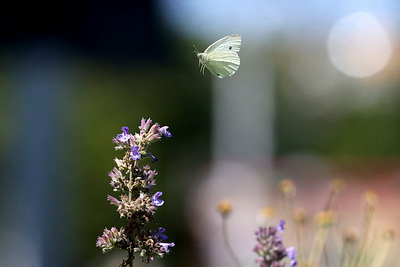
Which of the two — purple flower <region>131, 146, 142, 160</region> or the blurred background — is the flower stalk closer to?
purple flower <region>131, 146, 142, 160</region>

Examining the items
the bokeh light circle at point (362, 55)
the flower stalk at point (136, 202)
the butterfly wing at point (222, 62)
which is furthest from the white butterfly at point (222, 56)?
the bokeh light circle at point (362, 55)

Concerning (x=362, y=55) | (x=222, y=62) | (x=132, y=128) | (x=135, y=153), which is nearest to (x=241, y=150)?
(x=362, y=55)

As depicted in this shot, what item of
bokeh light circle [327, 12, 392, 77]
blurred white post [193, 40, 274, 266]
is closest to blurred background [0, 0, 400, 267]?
blurred white post [193, 40, 274, 266]

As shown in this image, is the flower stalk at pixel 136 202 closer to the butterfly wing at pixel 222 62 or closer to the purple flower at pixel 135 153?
the purple flower at pixel 135 153

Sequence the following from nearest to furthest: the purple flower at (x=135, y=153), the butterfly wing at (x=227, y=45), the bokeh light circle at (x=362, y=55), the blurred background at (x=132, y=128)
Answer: the purple flower at (x=135, y=153) < the butterfly wing at (x=227, y=45) < the blurred background at (x=132, y=128) < the bokeh light circle at (x=362, y=55)

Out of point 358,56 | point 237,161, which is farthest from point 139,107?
point 358,56

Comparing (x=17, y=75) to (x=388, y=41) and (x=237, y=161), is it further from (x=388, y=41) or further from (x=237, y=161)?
(x=388, y=41)

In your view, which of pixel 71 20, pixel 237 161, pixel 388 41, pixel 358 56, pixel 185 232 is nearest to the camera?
pixel 185 232
